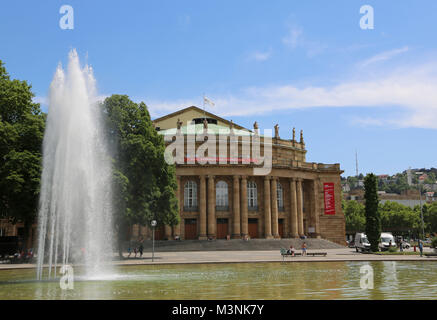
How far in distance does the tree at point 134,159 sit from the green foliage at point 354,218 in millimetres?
88093

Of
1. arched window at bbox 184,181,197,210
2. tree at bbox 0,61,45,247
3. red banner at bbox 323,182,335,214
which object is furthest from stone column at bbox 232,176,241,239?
tree at bbox 0,61,45,247

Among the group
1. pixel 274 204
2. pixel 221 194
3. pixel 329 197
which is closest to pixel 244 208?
pixel 221 194

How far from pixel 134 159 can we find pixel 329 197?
47.0 metres

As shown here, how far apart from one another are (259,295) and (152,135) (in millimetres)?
27743

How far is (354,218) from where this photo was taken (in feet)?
384

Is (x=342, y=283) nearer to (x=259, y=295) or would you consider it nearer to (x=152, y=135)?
(x=259, y=295)

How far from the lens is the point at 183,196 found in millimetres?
66250

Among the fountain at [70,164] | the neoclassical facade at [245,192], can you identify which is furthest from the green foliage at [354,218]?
the fountain at [70,164]

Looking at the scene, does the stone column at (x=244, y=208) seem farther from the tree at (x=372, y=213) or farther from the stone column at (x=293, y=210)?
the tree at (x=372, y=213)

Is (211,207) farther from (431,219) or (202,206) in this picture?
(431,219)

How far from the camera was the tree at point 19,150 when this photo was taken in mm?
32156

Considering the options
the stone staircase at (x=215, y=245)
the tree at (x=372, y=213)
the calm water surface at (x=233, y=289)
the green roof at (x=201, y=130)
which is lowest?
the stone staircase at (x=215, y=245)

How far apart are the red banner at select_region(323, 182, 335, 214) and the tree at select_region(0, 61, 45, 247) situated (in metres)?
52.7
